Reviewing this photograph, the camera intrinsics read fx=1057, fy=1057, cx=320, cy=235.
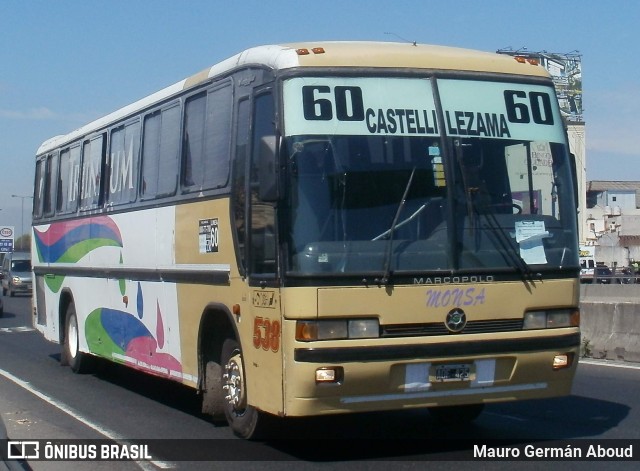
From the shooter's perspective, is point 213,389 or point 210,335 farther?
point 210,335

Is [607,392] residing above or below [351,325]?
below

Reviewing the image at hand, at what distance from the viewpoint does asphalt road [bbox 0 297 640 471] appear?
8.84 m

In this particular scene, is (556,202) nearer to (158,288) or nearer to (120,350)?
(158,288)

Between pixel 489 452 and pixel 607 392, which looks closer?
pixel 489 452

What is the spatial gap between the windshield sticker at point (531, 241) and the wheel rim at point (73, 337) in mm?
8976

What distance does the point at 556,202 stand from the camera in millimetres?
8930

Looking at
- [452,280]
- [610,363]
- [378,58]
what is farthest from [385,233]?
[610,363]

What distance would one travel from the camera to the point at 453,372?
331 inches

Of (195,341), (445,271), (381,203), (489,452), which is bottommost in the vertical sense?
(489,452)

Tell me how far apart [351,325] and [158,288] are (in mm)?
4120

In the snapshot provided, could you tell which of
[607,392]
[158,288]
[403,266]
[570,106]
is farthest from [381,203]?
[570,106]

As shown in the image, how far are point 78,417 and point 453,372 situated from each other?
198 inches

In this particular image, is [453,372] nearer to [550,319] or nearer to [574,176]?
[550,319]

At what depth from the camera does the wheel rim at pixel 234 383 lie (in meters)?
9.37
